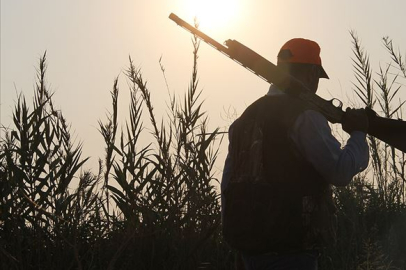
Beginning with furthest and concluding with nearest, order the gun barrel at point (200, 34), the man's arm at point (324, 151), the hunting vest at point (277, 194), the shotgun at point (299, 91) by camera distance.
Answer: the gun barrel at point (200, 34) → the shotgun at point (299, 91) → the hunting vest at point (277, 194) → the man's arm at point (324, 151)

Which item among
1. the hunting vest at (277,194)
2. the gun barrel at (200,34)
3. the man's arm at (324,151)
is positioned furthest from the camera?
the gun barrel at (200,34)

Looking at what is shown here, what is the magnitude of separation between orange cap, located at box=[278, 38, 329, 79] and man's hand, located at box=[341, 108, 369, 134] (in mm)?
319

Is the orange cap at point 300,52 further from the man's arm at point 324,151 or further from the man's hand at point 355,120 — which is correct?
the man's arm at point 324,151

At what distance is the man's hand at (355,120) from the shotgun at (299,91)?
0.28 feet

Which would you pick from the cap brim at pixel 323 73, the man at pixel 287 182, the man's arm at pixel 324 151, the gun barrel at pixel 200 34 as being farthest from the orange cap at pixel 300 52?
the gun barrel at pixel 200 34

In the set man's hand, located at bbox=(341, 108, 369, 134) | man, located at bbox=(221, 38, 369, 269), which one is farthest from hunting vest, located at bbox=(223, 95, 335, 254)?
man's hand, located at bbox=(341, 108, 369, 134)

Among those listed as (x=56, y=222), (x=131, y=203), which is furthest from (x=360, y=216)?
(x=56, y=222)

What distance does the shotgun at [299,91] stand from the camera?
4.18 m

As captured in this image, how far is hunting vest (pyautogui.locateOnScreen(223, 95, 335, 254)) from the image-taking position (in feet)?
12.8

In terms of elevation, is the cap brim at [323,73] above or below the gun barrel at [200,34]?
below

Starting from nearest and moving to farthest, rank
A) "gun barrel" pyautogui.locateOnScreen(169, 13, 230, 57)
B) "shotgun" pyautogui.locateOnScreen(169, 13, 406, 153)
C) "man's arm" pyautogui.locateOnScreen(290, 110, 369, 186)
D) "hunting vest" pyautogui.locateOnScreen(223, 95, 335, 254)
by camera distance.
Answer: "man's arm" pyautogui.locateOnScreen(290, 110, 369, 186) → "hunting vest" pyautogui.locateOnScreen(223, 95, 335, 254) → "shotgun" pyautogui.locateOnScreen(169, 13, 406, 153) → "gun barrel" pyautogui.locateOnScreen(169, 13, 230, 57)

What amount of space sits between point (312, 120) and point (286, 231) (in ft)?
1.81

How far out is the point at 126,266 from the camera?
19.5 ft

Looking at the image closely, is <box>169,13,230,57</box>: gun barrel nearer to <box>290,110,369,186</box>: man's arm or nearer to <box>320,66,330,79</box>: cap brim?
<box>320,66,330,79</box>: cap brim
